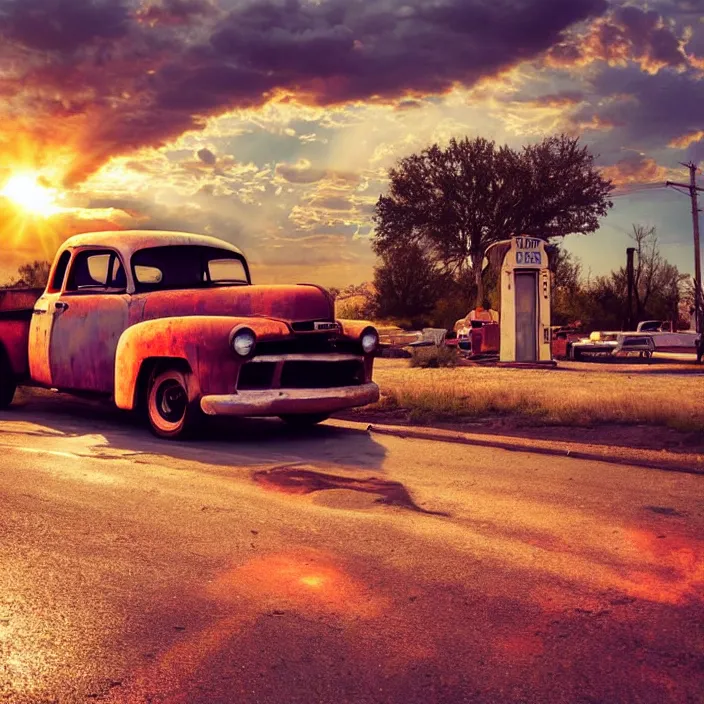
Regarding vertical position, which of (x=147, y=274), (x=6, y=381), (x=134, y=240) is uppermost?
(x=134, y=240)

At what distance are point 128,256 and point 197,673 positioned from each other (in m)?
7.30

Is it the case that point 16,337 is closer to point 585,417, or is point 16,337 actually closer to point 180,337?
point 180,337

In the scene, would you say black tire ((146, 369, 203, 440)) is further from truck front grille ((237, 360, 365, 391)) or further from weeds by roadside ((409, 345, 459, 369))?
weeds by roadside ((409, 345, 459, 369))

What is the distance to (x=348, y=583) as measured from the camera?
426 centimetres

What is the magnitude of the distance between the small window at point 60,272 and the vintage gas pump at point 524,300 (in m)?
13.8

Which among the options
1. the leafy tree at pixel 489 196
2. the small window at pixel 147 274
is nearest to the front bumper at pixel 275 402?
the small window at pixel 147 274

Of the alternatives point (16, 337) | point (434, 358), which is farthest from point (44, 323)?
point (434, 358)

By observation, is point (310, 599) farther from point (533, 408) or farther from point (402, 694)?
point (533, 408)

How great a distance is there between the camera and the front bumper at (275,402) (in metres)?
8.26

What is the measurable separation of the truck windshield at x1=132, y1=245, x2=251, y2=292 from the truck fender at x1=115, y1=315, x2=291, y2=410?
3.32 feet

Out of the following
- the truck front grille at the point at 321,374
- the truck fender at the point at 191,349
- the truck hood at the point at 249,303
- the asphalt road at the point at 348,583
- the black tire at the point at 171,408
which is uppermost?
the truck hood at the point at 249,303

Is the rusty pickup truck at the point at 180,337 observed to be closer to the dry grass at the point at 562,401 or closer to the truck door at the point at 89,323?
the truck door at the point at 89,323

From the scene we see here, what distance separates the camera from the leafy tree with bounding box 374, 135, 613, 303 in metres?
45.4

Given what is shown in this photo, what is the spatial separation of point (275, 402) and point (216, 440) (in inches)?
36.8
